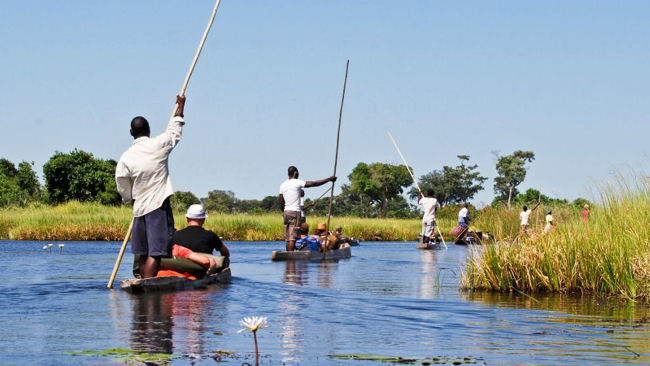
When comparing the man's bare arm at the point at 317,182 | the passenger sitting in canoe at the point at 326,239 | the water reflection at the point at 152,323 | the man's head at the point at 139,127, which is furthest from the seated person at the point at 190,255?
the passenger sitting in canoe at the point at 326,239

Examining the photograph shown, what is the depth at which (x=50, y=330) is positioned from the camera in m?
8.03

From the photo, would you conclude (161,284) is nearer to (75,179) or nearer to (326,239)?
(326,239)

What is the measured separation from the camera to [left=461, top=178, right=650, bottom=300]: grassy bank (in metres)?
11.6

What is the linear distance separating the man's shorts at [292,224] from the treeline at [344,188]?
64.1ft

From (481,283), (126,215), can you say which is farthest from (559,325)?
(126,215)

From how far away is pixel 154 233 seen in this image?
1103cm

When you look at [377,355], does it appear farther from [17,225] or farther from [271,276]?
[17,225]

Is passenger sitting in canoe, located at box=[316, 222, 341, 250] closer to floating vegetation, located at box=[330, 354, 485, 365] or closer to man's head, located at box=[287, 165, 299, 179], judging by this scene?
man's head, located at box=[287, 165, 299, 179]

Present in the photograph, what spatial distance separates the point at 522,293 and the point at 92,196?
55072 mm

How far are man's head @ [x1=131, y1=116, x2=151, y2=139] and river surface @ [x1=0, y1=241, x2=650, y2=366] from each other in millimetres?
1934

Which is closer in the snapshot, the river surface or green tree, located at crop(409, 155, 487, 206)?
the river surface

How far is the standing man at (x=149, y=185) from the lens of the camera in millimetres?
11039

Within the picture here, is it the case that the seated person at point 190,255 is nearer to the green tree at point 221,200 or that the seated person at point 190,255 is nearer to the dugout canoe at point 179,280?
the dugout canoe at point 179,280

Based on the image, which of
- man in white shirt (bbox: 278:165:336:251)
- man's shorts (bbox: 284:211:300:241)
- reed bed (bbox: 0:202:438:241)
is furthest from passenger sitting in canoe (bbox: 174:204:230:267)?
reed bed (bbox: 0:202:438:241)
